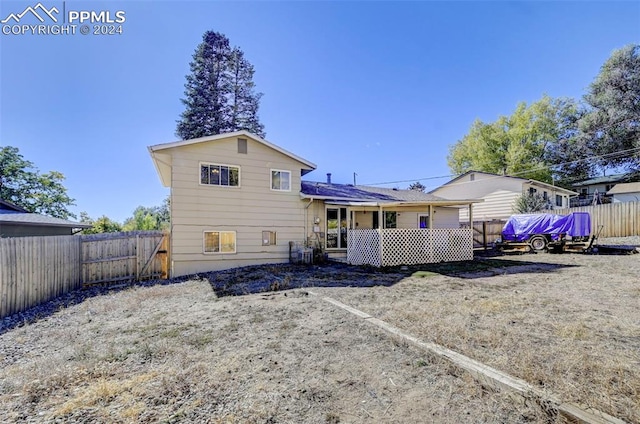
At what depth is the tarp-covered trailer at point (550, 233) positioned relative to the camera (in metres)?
13.8

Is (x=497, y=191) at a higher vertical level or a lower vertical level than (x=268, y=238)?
higher

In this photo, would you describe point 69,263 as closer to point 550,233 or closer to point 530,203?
point 550,233

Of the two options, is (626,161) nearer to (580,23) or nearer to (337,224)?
(580,23)

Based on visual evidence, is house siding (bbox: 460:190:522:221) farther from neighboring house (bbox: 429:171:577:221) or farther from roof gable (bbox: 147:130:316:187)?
roof gable (bbox: 147:130:316:187)

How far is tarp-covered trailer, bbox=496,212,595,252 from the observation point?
45.4ft

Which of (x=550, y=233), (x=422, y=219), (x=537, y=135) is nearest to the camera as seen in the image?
(x=550, y=233)

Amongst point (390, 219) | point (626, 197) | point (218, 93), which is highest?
point (218, 93)

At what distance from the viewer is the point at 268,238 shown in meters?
11.8

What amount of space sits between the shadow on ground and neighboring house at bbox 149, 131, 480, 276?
31.5 inches

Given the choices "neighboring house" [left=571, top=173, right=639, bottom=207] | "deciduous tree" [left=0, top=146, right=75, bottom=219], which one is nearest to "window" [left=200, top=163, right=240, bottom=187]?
"deciduous tree" [left=0, top=146, right=75, bottom=219]

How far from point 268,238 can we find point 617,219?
20.1 m

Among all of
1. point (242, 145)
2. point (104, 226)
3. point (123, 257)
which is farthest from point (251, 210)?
point (104, 226)

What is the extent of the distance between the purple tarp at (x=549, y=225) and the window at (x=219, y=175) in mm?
14630

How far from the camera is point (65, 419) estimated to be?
2.41m
